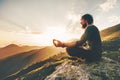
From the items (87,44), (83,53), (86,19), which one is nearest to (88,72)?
(83,53)

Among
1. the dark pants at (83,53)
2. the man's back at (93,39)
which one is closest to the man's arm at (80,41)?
the man's back at (93,39)

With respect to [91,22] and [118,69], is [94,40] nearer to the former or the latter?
[91,22]

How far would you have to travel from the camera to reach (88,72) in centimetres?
1515

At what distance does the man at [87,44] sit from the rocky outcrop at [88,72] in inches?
29.0

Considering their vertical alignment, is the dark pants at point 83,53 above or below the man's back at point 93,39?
below

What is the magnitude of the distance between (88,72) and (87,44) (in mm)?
2132

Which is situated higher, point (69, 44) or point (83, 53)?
point (69, 44)

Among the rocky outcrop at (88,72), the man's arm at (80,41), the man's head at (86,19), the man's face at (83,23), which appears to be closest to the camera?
the rocky outcrop at (88,72)

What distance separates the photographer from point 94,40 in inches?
602

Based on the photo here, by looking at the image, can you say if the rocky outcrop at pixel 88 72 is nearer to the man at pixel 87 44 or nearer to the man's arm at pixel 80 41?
the man at pixel 87 44

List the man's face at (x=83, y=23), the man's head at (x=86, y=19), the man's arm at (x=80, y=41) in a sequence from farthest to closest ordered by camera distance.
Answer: the man's face at (x=83, y=23)
the man's head at (x=86, y=19)
the man's arm at (x=80, y=41)

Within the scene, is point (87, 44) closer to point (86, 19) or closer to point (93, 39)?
point (93, 39)

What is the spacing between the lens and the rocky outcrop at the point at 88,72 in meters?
14.9

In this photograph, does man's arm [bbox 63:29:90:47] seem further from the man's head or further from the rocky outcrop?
the rocky outcrop
